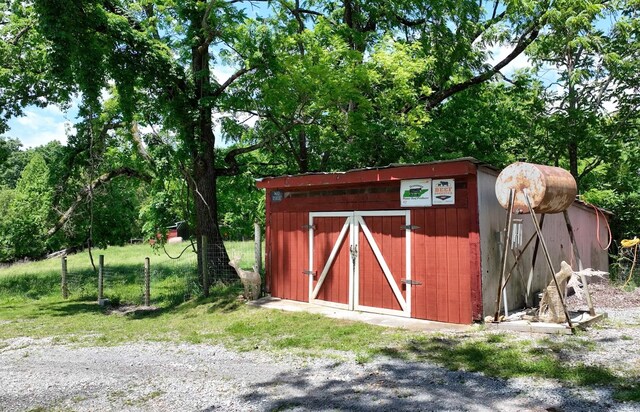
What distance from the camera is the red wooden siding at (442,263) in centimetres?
750

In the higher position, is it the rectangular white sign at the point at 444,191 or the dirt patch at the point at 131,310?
the rectangular white sign at the point at 444,191

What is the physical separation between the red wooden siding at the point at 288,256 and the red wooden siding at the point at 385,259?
4.73 feet

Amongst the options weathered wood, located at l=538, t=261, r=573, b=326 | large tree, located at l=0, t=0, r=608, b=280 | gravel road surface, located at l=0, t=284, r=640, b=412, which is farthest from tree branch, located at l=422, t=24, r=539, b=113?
gravel road surface, located at l=0, t=284, r=640, b=412

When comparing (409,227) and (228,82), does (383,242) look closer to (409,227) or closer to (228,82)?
(409,227)

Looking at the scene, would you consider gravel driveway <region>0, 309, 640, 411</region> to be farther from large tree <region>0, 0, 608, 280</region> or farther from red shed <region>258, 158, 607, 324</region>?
large tree <region>0, 0, 608, 280</region>

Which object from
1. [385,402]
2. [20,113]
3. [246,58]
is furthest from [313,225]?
[20,113]

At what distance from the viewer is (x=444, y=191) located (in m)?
7.75

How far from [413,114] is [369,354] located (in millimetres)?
8592

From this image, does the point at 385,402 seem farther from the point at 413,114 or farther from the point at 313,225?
the point at 413,114

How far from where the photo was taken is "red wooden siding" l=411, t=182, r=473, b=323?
7.50 metres

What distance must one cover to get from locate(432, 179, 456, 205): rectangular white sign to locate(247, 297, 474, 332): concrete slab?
77.0 inches

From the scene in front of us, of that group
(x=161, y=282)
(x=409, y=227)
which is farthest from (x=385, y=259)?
(x=161, y=282)

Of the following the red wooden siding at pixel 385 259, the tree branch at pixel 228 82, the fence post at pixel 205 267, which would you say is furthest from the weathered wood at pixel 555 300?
the tree branch at pixel 228 82

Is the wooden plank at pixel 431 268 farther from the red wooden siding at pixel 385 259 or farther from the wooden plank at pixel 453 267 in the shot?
the red wooden siding at pixel 385 259
